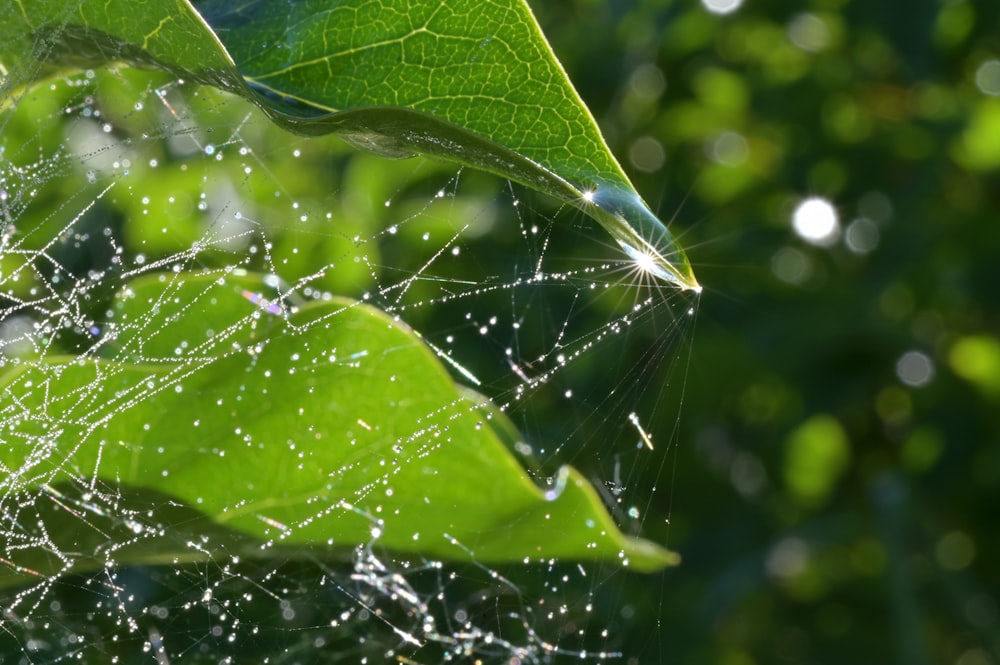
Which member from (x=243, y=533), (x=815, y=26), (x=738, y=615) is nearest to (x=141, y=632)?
(x=243, y=533)

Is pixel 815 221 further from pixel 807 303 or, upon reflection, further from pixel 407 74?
pixel 407 74

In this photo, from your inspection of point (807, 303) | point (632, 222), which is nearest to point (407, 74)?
point (632, 222)

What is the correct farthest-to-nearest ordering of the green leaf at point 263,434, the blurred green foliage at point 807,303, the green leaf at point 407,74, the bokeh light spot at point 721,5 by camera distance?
1. the bokeh light spot at point 721,5
2. the blurred green foliage at point 807,303
3. the green leaf at point 263,434
4. the green leaf at point 407,74

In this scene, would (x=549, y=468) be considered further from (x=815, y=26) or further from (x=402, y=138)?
(x=815, y=26)

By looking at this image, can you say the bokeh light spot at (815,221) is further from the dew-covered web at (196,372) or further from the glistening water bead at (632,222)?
the glistening water bead at (632,222)

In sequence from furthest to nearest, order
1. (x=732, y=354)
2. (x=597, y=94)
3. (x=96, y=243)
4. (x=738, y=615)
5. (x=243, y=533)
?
1. (x=738, y=615)
2. (x=597, y=94)
3. (x=732, y=354)
4. (x=96, y=243)
5. (x=243, y=533)

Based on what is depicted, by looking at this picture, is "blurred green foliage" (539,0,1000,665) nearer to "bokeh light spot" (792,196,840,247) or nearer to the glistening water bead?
"bokeh light spot" (792,196,840,247)

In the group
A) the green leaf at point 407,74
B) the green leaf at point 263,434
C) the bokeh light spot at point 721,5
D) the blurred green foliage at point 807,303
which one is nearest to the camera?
the green leaf at point 407,74

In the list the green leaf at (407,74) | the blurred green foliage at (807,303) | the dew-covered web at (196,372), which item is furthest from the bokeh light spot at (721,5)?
the green leaf at (407,74)
